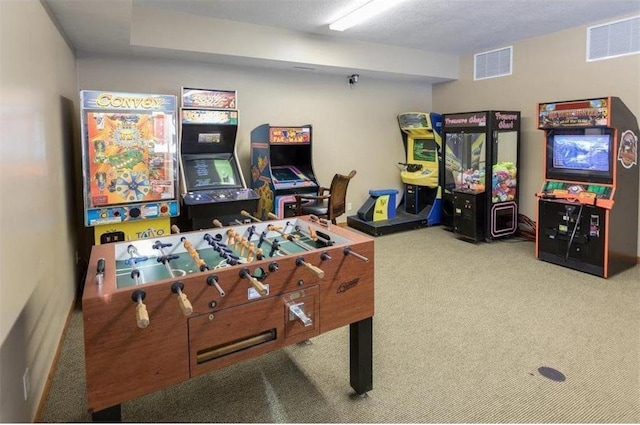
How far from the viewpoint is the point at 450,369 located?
8.30ft

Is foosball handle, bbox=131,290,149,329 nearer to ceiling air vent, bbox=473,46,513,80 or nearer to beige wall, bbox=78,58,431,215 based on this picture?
beige wall, bbox=78,58,431,215

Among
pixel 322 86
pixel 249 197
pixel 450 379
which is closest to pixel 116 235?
pixel 249 197

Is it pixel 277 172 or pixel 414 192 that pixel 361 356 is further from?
pixel 414 192

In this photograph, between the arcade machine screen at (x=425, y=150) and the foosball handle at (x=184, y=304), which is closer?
the foosball handle at (x=184, y=304)

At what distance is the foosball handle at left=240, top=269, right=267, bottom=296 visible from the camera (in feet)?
5.45

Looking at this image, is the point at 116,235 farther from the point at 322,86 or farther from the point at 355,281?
the point at 322,86

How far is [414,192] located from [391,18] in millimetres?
2922

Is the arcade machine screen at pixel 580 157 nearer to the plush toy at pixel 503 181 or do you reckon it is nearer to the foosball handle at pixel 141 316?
the plush toy at pixel 503 181

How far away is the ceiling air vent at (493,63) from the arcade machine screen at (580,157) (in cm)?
182

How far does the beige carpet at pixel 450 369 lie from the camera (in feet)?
7.04

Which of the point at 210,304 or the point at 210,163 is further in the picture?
the point at 210,163

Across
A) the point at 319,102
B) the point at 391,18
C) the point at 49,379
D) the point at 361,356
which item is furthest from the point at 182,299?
the point at 319,102

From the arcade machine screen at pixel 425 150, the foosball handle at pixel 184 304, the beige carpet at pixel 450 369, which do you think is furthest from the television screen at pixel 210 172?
the arcade machine screen at pixel 425 150

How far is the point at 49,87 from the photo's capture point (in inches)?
116
